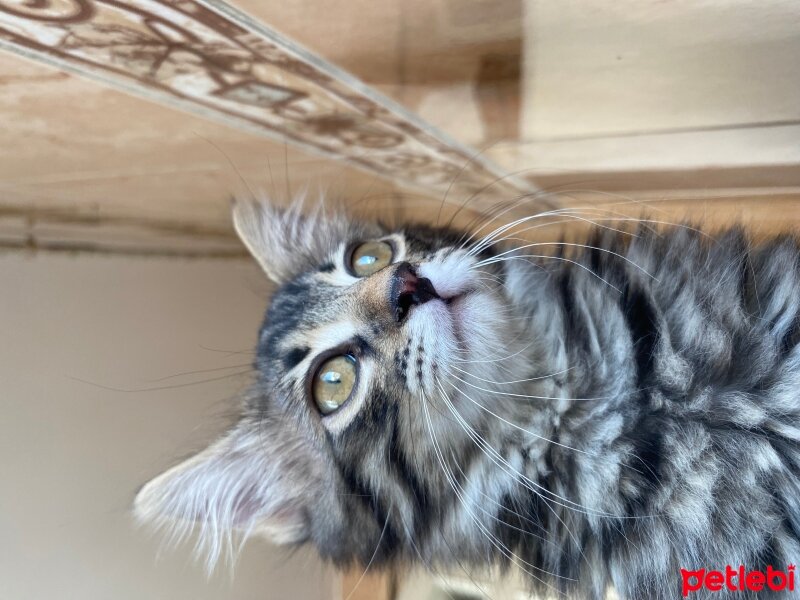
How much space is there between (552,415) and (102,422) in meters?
1.35

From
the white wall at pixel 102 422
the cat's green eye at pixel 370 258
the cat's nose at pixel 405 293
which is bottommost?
the white wall at pixel 102 422

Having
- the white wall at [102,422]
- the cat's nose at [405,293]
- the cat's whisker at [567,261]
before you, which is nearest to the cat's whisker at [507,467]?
the cat's nose at [405,293]

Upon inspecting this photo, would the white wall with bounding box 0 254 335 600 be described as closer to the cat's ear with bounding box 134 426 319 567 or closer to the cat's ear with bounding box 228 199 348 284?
the cat's ear with bounding box 134 426 319 567

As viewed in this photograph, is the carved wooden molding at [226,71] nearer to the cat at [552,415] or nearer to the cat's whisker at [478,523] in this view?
the cat at [552,415]

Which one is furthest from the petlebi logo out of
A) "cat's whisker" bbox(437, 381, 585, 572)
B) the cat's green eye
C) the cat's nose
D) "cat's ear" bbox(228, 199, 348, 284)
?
"cat's ear" bbox(228, 199, 348, 284)

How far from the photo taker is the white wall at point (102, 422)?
1.51 meters

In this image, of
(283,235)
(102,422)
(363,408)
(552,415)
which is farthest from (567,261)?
(102,422)

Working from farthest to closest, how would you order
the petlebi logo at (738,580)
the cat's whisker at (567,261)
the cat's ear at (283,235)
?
the cat's ear at (283,235)
the cat's whisker at (567,261)
the petlebi logo at (738,580)

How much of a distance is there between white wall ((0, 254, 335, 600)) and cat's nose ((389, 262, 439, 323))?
637 mm

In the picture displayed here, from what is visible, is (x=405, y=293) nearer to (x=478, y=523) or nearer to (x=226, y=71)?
(x=478, y=523)

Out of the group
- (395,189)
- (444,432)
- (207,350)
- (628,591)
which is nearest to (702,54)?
(444,432)

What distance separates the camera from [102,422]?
172 centimetres

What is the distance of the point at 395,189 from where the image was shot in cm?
A: 186

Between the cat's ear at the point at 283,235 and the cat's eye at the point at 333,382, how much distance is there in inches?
16.6
